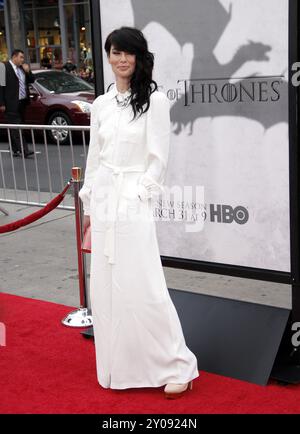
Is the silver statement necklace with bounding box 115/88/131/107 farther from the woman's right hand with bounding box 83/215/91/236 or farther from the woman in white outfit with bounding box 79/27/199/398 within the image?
the woman's right hand with bounding box 83/215/91/236

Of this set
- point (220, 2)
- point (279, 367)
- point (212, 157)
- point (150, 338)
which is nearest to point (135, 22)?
point (220, 2)

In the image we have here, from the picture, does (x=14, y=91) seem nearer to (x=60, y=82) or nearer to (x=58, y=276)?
(x=60, y=82)

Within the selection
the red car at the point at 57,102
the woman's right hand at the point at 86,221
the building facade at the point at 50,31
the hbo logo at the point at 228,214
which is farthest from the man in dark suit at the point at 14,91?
the building facade at the point at 50,31

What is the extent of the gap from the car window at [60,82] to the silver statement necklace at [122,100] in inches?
483

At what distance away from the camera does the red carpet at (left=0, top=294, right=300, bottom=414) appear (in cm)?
375

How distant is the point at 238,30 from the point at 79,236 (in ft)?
7.00

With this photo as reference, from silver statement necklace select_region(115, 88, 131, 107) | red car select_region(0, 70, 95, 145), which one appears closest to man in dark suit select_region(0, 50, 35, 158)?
red car select_region(0, 70, 95, 145)

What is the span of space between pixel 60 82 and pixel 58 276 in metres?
10.6

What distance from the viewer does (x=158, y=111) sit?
3.64m

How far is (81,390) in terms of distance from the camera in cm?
401

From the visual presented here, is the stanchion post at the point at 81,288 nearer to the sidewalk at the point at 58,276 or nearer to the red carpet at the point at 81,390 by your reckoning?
the red carpet at the point at 81,390

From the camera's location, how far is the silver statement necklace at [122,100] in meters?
3.73

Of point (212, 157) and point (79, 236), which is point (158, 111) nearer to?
point (212, 157)

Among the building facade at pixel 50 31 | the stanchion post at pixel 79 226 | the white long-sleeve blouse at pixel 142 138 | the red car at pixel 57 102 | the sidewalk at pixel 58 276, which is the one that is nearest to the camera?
the white long-sleeve blouse at pixel 142 138
